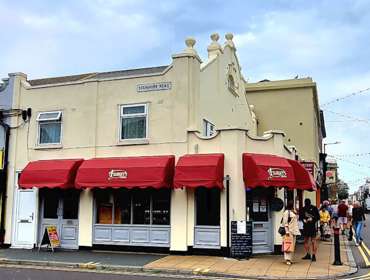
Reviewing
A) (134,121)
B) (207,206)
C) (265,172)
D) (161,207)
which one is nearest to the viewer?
(265,172)

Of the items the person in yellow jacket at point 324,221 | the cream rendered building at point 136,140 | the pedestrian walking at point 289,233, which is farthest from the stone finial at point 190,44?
the person in yellow jacket at point 324,221

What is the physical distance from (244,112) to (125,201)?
28.4 feet

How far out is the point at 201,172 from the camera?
14.6 m

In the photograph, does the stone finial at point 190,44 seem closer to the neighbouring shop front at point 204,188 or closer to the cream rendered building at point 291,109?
the neighbouring shop front at point 204,188

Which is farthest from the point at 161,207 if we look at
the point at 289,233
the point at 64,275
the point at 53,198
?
the point at 64,275

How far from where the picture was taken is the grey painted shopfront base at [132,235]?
1586 centimetres

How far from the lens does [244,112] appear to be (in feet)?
75.5

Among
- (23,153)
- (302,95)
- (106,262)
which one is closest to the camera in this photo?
(106,262)

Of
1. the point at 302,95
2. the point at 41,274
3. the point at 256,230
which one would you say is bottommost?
the point at 41,274

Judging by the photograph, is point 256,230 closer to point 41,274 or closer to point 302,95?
point 41,274

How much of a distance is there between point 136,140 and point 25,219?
5.21 meters

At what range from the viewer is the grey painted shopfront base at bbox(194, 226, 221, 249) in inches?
596

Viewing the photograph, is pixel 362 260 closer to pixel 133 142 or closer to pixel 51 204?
pixel 133 142

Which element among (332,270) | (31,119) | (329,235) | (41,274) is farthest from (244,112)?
(41,274)
